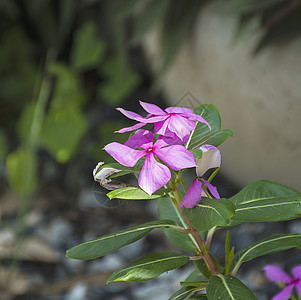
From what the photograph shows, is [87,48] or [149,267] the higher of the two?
[87,48]

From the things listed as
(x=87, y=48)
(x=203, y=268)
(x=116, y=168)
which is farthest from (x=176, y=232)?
(x=87, y=48)

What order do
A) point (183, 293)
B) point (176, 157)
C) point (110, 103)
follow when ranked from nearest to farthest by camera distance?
1. point (176, 157)
2. point (183, 293)
3. point (110, 103)

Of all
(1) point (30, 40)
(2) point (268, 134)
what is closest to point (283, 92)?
(2) point (268, 134)

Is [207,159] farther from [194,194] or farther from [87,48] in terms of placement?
[87,48]

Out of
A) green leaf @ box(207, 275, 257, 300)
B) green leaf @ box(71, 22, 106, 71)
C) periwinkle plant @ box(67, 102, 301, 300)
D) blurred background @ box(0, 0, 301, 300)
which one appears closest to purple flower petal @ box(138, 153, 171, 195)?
periwinkle plant @ box(67, 102, 301, 300)

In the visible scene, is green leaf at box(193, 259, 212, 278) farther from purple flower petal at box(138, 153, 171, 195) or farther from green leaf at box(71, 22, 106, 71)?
green leaf at box(71, 22, 106, 71)

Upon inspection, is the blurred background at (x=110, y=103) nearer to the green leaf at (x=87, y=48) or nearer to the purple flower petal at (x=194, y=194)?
→ the green leaf at (x=87, y=48)
